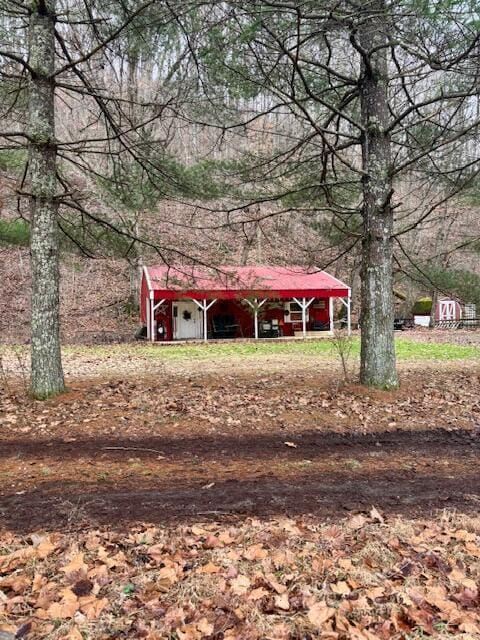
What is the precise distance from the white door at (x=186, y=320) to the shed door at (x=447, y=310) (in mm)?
18531

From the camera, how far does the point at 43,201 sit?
22.1ft

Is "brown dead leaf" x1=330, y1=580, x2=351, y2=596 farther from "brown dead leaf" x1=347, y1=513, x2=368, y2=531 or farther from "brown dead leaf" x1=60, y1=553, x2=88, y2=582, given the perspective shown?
"brown dead leaf" x1=60, y1=553, x2=88, y2=582

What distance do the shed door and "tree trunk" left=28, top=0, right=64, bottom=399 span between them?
2977cm

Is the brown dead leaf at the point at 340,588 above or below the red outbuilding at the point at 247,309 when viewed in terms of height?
below

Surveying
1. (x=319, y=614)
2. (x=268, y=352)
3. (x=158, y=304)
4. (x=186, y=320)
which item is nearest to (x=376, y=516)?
(x=319, y=614)

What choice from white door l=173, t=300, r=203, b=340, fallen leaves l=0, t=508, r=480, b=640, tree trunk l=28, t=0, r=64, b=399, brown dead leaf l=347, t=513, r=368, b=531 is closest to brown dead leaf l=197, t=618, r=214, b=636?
fallen leaves l=0, t=508, r=480, b=640

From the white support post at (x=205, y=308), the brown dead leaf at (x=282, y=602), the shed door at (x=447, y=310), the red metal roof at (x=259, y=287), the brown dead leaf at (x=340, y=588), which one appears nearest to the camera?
the brown dead leaf at (x=282, y=602)

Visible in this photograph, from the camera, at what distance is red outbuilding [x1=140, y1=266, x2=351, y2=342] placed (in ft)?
66.2

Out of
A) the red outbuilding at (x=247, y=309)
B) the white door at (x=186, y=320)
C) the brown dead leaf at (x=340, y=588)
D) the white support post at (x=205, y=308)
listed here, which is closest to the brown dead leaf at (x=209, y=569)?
the brown dead leaf at (x=340, y=588)

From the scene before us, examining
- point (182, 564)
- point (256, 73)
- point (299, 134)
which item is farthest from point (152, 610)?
point (299, 134)

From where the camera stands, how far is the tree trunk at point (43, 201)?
6.74 meters

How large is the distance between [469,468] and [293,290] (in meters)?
16.4

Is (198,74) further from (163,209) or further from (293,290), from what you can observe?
(163,209)

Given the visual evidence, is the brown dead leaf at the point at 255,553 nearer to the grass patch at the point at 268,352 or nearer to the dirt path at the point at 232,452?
the dirt path at the point at 232,452
